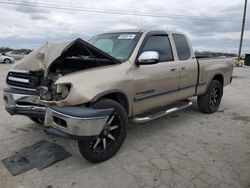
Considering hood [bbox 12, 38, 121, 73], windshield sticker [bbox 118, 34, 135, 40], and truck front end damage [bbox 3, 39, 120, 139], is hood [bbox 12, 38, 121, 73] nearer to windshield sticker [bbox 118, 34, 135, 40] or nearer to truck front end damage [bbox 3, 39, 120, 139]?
truck front end damage [bbox 3, 39, 120, 139]

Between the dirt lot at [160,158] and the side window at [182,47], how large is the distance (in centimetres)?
143

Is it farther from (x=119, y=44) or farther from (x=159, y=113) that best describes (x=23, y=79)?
(x=159, y=113)

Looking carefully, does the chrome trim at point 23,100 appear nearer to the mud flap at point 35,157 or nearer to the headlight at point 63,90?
the headlight at point 63,90

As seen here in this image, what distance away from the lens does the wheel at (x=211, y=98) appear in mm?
6004

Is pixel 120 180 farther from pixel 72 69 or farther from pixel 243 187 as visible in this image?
pixel 72 69

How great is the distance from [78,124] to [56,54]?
3.56ft

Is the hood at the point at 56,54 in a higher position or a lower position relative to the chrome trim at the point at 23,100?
higher

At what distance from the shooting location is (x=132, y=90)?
386 centimetres

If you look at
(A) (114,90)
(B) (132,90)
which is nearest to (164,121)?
(B) (132,90)

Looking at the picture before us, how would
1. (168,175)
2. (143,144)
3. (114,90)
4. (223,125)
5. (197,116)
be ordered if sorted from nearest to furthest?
1. (168,175)
2. (114,90)
3. (143,144)
4. (223,125)
5. (197,116)

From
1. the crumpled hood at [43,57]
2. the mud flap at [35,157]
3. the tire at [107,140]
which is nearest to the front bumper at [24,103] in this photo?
the crumpled hood at [43,57]

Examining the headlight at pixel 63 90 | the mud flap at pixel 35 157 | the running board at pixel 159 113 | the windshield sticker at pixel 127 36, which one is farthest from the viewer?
the windshield sticker at pixel 127 36

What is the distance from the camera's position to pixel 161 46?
15.5 ft

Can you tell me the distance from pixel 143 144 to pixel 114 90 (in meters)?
1.23
